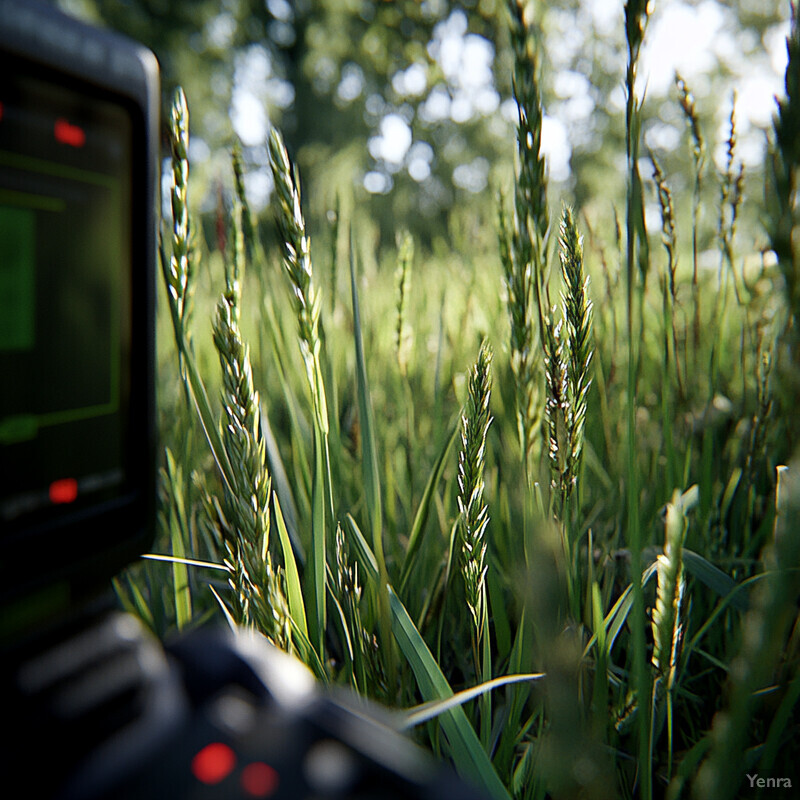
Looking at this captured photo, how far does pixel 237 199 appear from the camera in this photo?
0.69 metres

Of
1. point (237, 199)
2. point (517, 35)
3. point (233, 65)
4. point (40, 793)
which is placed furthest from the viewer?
point (233, 65)

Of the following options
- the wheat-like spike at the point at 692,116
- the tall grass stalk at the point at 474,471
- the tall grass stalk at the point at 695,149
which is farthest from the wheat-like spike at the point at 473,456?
the wheat-like spike at the point at 692,116

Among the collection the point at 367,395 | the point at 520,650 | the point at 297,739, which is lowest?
the point at 520,650

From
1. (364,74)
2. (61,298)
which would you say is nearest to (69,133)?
(61,298)

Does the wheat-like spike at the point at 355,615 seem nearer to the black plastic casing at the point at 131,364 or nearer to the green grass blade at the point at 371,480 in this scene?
the green grass blade at the point at 371,480

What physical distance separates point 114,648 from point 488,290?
1568 mm

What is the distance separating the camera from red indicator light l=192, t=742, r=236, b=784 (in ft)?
0.82

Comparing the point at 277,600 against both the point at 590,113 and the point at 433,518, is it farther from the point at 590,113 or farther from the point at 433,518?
the point at 590,113

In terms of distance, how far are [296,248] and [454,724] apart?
Result: 1.39ft

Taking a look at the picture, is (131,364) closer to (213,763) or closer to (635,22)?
(213,763)

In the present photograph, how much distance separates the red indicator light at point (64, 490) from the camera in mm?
371

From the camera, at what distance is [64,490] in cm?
38

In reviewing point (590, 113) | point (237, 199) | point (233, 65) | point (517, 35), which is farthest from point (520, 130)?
point (590, 113)

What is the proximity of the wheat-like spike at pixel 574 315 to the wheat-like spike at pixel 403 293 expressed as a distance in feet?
0.98
